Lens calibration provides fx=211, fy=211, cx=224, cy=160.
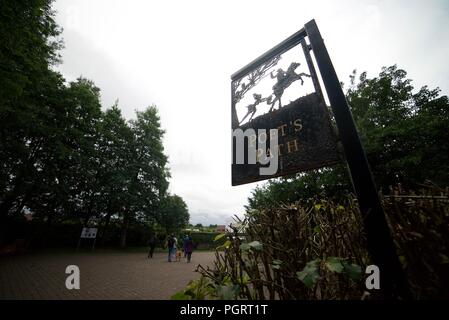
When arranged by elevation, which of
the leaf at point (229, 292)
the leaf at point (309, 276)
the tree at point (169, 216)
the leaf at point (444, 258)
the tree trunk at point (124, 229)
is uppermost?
the tree at point (169, 216)

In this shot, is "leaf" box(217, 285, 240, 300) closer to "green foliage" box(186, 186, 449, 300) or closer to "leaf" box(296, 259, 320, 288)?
"green foliage" box(186, 186, 449, 300)

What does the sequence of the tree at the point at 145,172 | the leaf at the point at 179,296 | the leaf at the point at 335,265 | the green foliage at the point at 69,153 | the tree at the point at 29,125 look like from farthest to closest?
the tree at the point at 145,172 → the green foliage at the point at 69,153 → the tree at the point at 29,125 → the leaf at the point at 179,296 → the leaf at the point at 335,265

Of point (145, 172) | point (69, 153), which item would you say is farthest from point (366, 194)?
point (145, 172)

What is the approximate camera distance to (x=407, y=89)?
16281 millimetres

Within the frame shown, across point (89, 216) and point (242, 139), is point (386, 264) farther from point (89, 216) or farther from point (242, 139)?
point (89, 216)

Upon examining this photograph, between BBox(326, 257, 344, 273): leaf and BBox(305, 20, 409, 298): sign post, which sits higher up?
BBox(305, 20, 409, 298): sign post

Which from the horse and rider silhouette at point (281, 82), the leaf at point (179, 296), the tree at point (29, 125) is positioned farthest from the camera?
the tree at point (29, 125)

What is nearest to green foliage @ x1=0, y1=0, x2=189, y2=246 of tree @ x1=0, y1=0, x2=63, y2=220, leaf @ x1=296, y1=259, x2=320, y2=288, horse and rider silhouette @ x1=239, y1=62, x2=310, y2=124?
tree @ x1=0, y1=0, x2=63, y2=220

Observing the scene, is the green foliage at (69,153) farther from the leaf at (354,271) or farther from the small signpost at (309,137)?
the leaf at (354,271)

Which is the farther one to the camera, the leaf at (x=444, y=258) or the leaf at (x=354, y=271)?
the leaf at (x=354, y=271)

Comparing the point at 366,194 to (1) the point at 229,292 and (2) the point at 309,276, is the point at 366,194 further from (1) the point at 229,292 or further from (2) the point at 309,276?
(1) the point at 229,292

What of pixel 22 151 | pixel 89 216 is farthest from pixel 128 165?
pixel 22 151

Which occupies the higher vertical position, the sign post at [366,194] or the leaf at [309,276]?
the sign post at [366,194]

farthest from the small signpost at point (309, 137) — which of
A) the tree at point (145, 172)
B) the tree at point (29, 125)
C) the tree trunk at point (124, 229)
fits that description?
the tree trunk at point (124, 229)
